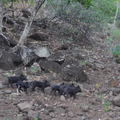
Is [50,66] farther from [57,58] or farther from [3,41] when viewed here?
[3,41]

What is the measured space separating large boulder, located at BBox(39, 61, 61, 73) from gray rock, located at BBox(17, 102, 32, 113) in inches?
147

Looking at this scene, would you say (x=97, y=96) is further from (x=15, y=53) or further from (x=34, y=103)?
(x=15, y=53)

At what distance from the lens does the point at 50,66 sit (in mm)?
8898

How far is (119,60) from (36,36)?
6.26 m

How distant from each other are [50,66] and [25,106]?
4.11 meters

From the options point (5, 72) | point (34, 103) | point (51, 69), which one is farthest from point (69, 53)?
point (34, 103)

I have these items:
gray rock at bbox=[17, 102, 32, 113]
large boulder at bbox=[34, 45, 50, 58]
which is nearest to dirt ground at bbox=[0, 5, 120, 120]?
gray rock at bbox=[17, 102, 32, 113]

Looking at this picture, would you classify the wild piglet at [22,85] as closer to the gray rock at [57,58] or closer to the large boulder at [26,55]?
the large boulder at [26,55]

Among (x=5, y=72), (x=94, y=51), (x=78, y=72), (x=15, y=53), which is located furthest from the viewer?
(x=94, y=51)

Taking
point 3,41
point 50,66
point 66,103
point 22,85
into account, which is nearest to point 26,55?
point 50,66

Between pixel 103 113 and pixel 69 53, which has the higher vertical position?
pixel 69 53

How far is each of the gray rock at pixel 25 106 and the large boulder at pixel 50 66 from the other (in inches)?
147

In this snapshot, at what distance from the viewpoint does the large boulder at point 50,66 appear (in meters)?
8.82

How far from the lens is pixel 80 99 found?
→ 6418 millimetres
